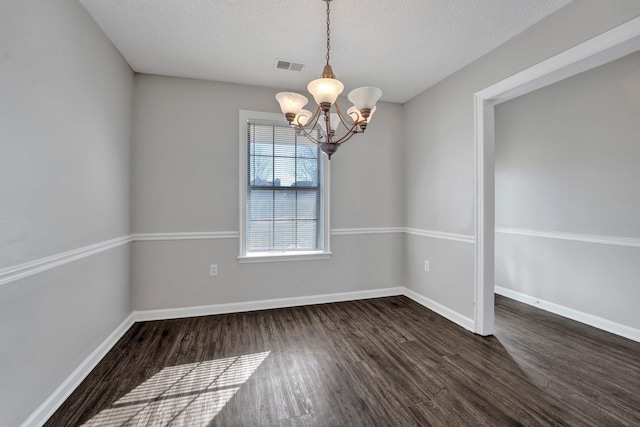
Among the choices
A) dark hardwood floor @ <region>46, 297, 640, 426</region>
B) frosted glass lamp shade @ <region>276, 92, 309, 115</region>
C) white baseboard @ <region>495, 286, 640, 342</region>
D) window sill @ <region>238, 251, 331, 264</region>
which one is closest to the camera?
dark hardwood floor @ <region>46, 297, 640, 426</region>

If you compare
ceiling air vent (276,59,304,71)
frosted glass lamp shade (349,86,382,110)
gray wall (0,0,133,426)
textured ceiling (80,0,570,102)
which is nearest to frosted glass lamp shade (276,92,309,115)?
frosted glass lamp shade (349,86,382,110)

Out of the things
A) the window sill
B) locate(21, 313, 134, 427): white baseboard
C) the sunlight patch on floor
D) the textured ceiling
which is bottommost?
the sunlight patch on floor

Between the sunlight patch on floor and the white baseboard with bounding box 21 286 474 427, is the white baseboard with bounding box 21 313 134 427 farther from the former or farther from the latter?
the sunlight patch on floor

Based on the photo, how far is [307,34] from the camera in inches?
89.8

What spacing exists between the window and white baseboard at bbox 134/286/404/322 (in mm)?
504

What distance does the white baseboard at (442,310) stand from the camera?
279 centimetres

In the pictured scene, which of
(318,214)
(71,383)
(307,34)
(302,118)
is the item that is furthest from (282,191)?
(71,383)

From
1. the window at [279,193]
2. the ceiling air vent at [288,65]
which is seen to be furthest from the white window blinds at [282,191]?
the ceiling air vent at [288,65]

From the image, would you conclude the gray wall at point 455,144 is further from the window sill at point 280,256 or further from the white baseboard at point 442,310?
the window sill at point 280,256

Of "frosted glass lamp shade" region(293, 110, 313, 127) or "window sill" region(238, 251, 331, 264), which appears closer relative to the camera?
"frosted glass lamp shade" region(293, 110, 313, 127)

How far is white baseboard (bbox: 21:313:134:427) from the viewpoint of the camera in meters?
1.52

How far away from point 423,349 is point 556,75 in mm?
2365

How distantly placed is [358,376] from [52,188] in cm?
225

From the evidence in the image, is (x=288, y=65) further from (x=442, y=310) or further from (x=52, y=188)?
(x=442, y=310)
